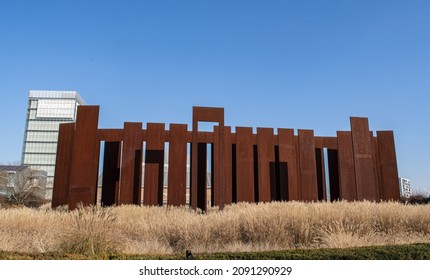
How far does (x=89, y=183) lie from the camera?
13.2m

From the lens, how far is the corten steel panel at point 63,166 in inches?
565

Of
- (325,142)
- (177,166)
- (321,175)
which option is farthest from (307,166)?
(177,166)

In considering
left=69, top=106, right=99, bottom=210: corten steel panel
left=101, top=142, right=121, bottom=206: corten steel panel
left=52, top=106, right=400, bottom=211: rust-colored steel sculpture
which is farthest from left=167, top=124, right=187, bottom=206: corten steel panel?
left=69, top=106, right=99, bottom=210: corten steel panel

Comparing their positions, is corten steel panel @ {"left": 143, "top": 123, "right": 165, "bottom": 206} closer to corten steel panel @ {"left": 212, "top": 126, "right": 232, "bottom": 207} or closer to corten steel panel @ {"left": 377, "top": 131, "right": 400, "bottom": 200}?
corten steel panel @ {"left": 212, "top": 126, "right": 232, "bottom": 207}

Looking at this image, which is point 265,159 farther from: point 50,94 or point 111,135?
point 50,94

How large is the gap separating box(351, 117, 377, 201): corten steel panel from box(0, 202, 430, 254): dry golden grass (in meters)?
5.50

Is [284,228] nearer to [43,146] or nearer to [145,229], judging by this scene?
[145,229]

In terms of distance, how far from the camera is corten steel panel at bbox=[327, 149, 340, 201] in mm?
16453

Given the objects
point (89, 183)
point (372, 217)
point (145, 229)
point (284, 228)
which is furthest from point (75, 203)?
point (372, 217)

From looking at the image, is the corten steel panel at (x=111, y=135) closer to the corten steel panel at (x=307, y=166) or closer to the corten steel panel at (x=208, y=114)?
the corten steel panel at (x=208, y=114)

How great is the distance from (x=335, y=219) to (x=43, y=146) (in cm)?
9071

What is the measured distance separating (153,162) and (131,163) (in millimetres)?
Result: 930

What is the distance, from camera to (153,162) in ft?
47.4

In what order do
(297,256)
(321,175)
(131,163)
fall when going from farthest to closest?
(321,175)
(131,163)
(297,256)
